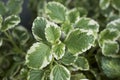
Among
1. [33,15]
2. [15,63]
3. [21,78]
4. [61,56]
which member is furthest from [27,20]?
[61,56]

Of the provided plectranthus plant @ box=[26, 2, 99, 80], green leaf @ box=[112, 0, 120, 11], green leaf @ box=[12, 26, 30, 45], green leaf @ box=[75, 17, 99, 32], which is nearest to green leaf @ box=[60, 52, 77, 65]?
plectranthus plant @ box=[26, 2, 99, 80]

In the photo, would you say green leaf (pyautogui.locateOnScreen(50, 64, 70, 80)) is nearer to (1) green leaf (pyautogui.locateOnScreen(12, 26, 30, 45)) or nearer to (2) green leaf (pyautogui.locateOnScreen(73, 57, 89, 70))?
(2) green leaf (pyautogui.locateOnScreen(73, 57, 89, 70))

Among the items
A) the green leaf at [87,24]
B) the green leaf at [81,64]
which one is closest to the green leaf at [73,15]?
the green leaf at [87,24]

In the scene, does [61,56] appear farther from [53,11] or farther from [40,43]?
[53,11]

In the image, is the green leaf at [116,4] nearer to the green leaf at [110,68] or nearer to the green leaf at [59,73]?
the green leaf at [110,68]

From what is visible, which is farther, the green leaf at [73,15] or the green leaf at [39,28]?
the green leaf at [73,15]

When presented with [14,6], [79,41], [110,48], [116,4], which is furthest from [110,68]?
[14,6]
